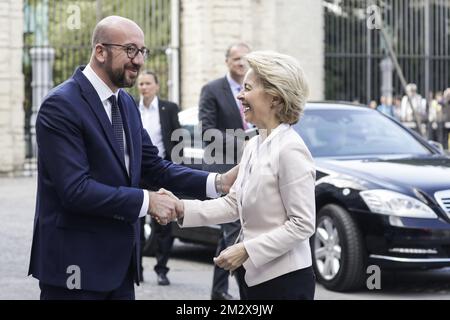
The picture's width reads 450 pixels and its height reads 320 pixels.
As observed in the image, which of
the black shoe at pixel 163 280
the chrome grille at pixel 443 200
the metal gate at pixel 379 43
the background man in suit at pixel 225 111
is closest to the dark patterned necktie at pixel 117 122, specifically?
the background man in suit at pixel 225 111

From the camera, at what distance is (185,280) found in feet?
32.0

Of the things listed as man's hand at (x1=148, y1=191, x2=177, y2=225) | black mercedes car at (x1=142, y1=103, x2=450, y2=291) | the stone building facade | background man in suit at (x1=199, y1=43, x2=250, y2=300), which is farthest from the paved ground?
the stone building facade

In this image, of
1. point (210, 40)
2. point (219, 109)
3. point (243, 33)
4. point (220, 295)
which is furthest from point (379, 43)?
point (220, 295)

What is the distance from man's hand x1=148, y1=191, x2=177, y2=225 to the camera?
4.51 metres

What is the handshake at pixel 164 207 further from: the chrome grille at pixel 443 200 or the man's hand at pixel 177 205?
the chrome grille at pixel 443 200

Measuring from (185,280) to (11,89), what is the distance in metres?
13.1

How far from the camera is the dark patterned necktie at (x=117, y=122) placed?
14.9 ft

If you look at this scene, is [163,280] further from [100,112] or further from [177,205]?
[100,112]

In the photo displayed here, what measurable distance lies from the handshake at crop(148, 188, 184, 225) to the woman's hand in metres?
0.32

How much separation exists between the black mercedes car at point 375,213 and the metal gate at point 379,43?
15895 millimetres

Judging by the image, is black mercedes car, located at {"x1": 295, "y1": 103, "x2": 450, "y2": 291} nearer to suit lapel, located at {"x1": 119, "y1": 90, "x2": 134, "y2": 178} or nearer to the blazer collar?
suit lapel, located at {"x1": 119, "y1": 90, "x2": 134, "y2": 178}

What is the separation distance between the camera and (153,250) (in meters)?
11.2

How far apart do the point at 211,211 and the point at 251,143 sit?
0.36 meters

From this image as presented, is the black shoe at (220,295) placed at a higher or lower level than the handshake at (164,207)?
lower
